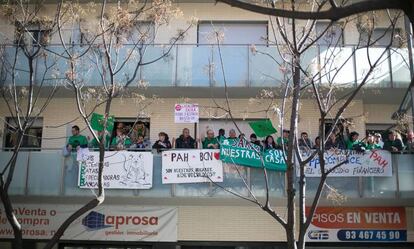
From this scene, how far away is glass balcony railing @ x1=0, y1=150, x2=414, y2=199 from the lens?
60.0 ft

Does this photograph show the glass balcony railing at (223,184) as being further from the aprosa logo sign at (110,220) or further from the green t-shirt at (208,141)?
the aprosa logo sign at (110,220)

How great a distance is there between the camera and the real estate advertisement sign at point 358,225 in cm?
1950

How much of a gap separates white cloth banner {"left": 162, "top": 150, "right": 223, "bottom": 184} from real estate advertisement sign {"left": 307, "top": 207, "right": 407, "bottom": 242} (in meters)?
3.88

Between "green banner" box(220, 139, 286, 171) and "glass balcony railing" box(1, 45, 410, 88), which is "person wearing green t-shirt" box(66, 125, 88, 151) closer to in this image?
"glass balcony railing" box(1, 45, 410, 88)

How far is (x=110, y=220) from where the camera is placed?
19.9m

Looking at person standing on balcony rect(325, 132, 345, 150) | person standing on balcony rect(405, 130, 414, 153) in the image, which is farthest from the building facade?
person standing on balcony rect(325, 132, 345, 150)

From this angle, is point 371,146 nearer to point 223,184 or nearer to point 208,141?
point 223,184

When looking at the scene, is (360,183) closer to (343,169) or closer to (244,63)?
(343,169)

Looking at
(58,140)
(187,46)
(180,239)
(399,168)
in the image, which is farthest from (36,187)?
(399,168)

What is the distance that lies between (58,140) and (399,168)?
11657mm

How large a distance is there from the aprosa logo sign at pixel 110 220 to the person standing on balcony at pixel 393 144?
7.88 meters

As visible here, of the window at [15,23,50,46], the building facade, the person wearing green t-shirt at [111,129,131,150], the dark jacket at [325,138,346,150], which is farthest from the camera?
the building facade

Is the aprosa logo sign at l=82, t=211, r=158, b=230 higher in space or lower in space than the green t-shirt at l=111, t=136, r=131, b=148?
lower

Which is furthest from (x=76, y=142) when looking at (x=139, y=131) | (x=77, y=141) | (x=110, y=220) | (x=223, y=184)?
(x=223, y=184)
